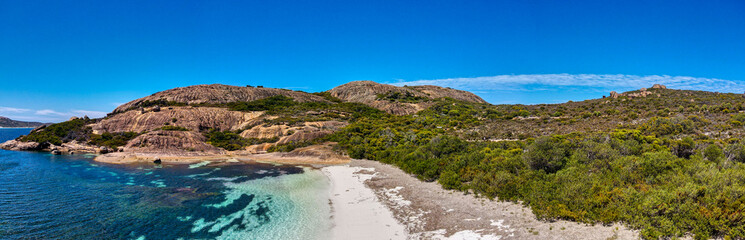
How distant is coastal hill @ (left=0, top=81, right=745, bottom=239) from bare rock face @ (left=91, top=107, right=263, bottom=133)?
296 millimetres

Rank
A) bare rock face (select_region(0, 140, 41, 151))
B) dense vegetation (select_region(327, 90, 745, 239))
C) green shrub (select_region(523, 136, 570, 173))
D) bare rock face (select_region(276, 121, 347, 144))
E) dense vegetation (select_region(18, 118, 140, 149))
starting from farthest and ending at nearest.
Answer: dense vegetation (select_region(18, 118, 140, 149)) < bare rock face (select_region(276, 121, 347, 144)) < bare rock face (select_region(0, 140, 41, 151)) < green shrub (select_region(523, 136, 570, 173)) < dense vegetation (select_region(327, 90, 745, 239))

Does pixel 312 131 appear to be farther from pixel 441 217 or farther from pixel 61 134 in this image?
pixel 61 134

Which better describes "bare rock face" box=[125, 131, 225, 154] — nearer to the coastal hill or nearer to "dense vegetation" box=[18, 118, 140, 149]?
the coastal hill

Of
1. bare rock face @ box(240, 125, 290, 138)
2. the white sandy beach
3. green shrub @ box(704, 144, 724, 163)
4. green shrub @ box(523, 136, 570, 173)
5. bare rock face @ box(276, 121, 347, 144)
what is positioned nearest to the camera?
the white sandy beach

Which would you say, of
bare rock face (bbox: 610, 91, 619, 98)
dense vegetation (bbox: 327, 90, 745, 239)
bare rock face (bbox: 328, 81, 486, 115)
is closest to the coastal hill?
dense vegetation (bbox: 327, 90, 745, 239)

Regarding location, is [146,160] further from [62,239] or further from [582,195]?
[582,195]

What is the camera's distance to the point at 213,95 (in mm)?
89438

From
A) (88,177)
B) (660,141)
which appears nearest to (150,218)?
(88,177)

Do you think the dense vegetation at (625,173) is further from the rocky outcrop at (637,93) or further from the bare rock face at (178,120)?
the bare rock face at (178,120)

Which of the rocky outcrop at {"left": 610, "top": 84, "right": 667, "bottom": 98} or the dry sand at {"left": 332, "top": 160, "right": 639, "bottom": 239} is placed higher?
the rocky outcrop at {"left": 610, "top": 84, "right": 667, "bottom": 98}

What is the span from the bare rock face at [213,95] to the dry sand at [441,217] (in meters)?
76.8

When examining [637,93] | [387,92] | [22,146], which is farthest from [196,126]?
[637,93]

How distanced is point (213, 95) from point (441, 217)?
90.1 meters

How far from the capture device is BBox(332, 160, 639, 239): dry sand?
47.0ft
